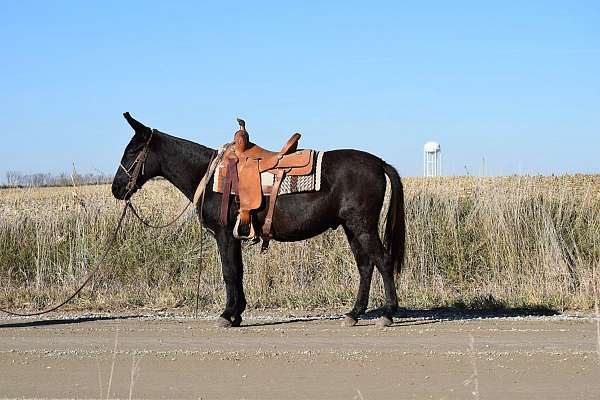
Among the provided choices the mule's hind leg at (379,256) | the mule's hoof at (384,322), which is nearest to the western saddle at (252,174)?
the mule's hind leg at (379,256)

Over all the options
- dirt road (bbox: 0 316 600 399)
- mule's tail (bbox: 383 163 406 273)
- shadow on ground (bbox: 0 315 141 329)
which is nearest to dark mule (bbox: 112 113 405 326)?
mule's tail (bbox: 383 163 406 273)

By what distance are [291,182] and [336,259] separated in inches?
147

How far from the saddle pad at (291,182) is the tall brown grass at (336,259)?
8.20 feet

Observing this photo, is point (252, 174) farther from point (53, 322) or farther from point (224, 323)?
point (53, 322)

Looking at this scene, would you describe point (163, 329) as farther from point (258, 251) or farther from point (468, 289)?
point (468, 289)

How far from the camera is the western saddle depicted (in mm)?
9633

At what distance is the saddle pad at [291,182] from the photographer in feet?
31.5

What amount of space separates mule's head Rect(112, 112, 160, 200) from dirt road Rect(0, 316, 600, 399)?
5.34 feet

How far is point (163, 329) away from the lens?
378 inches

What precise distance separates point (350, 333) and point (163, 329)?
2.05 metres

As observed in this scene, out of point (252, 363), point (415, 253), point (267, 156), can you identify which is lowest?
point (252, 363)

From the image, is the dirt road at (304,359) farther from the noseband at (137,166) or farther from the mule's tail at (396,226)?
the noseband at (137,166)

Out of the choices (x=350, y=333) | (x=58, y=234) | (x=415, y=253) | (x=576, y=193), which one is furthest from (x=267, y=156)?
(x=576, y=193)

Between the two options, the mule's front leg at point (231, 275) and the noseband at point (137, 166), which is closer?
the mule's front leg at point (231, 275)
